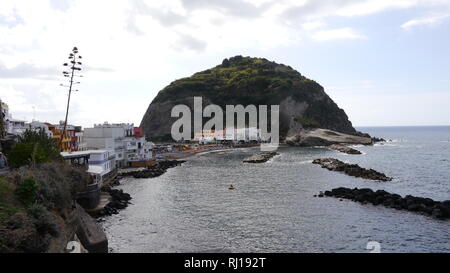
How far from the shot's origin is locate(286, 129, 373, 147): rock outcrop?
163 metres

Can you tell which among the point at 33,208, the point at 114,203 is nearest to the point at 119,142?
the point at 114,203

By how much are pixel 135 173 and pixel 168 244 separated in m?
48.3

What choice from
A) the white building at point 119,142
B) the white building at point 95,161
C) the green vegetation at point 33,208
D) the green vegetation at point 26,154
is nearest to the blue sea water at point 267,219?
the white building at point 95,161

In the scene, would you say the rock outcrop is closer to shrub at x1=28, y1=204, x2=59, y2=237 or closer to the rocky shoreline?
the rocky shoreline

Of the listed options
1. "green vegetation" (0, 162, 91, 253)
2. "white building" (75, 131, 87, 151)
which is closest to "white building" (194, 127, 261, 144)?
"white building" (75, 131, 87, 151)

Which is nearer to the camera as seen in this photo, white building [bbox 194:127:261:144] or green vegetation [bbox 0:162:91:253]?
green vegetation [bbox 0:162:91:253]

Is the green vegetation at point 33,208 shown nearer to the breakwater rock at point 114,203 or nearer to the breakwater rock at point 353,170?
the breakwater rock at point 114,203

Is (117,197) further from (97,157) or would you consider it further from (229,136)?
(229,136)

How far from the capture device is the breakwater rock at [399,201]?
4157 centimetres

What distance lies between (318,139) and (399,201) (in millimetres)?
118917

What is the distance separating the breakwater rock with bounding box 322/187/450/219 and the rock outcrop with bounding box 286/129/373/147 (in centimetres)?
11042

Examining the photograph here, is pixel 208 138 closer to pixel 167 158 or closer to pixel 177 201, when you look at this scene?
pixel 167 158

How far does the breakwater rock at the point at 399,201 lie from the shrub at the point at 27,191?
39413 millimetres

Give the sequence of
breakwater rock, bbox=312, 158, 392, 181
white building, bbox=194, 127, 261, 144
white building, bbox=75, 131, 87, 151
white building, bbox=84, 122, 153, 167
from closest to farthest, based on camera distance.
→ breakwater rock, bbox=312, 158, 392, 181
white building, bbox=75, 131, 87, 151
white building, bbox=84, 122, 153, 167
white building, bbox=194, 127, 261, 144
